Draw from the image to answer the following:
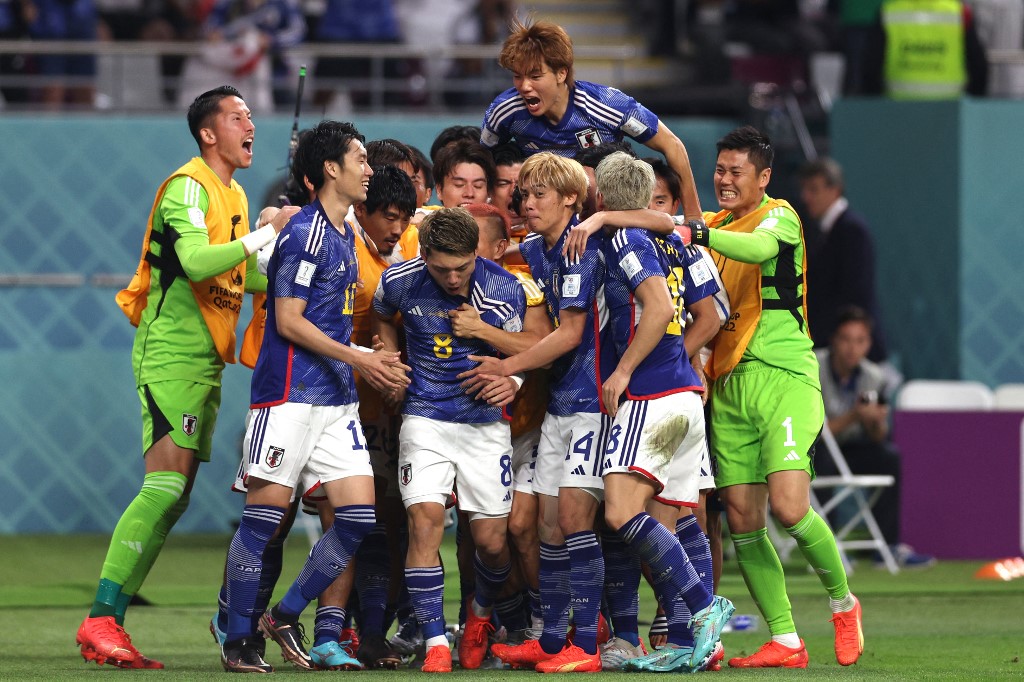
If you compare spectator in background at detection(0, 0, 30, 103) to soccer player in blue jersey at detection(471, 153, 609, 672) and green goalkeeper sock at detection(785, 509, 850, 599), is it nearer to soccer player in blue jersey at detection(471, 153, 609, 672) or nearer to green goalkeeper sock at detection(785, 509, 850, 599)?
soccer player in blue jersey at detection(471, 153, 609, 672)

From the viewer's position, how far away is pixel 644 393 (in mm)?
6645

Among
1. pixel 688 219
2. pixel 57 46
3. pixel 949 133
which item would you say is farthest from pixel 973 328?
pixel 57 46

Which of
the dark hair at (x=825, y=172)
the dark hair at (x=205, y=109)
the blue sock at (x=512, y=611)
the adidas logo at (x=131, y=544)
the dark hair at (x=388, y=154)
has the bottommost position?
the blue sock at (x=512, y=611)

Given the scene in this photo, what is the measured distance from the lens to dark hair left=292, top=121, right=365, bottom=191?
22.3 feet

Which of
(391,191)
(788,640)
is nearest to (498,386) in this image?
(391,191)

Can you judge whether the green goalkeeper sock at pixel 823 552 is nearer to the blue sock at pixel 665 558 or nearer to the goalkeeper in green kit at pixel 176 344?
the blue sock at pixel 665 558

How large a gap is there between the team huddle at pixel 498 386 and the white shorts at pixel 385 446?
0.04 ft

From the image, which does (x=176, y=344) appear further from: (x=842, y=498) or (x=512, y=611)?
(x=842, y=498)

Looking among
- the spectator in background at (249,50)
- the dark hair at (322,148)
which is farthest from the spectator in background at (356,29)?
the dark hair at (322,148)

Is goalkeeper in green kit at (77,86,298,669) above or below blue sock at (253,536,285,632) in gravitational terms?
above

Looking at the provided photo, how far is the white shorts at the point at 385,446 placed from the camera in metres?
7.34

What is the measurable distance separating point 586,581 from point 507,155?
2.00 m

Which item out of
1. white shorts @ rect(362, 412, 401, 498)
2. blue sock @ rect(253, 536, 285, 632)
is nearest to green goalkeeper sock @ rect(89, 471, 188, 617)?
blue sock @ rect(253, 536, 285, 632)

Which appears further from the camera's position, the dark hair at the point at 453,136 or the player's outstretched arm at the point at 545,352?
the dark hair at the point at 453,136
